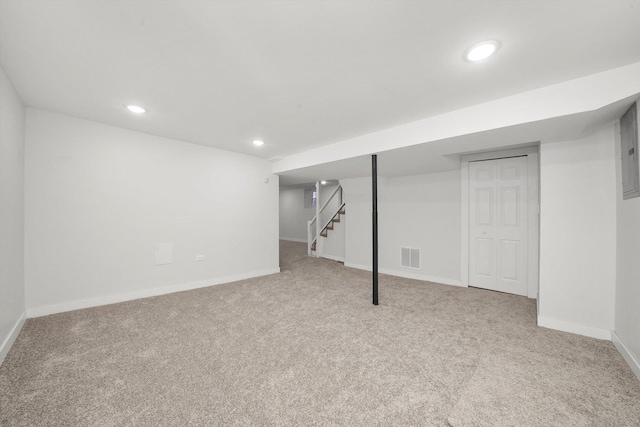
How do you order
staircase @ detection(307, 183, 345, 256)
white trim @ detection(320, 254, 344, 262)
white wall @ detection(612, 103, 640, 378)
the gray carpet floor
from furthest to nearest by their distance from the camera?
staircase @ detection(307, 183, 345, 256)
white trim @ detection(320, 254, 344, 262)
white wall @ detection(612, 103, 640, 378)
the gray carpet floor

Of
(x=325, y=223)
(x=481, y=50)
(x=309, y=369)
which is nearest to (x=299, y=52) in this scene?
(x=481, y=50)

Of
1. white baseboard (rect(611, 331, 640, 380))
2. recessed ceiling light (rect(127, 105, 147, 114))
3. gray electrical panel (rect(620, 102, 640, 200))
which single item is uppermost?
recessed ceiling light (rect(127, 105, 147, 114))

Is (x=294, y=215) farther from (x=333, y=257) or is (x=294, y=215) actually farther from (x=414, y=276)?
(x=414, y=276)

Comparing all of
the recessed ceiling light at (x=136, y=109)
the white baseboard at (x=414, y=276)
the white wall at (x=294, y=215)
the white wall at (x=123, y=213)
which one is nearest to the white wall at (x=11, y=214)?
the white wall at (x=123, y=213)

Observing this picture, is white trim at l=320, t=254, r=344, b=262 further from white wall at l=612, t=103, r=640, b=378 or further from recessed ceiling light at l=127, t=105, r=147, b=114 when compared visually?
recessed ceiling light at l=127, t=105, r=147, b=114

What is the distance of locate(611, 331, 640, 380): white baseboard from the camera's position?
1.92 meters

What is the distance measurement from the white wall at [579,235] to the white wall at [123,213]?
15.1 feet

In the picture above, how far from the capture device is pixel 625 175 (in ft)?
7.42

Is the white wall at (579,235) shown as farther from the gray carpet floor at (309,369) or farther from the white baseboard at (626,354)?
the gray carpet floor at (309,369)

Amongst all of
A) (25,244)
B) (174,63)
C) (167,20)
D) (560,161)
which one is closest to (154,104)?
(174,63)

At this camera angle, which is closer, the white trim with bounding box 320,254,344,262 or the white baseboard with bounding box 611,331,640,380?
the white baseboard with bounding box 611,331,640,380

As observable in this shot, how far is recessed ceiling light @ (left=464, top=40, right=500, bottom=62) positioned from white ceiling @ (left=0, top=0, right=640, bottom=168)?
50mm

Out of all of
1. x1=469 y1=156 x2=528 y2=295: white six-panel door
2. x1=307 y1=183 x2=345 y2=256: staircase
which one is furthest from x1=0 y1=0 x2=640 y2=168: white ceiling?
x1=307 y1=183 x2=345 y2=256: staircase

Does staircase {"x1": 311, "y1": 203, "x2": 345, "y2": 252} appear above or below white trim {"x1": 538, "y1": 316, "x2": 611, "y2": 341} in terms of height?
above
